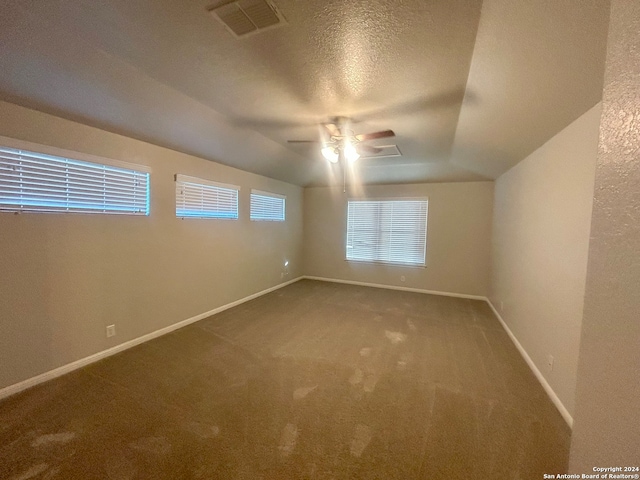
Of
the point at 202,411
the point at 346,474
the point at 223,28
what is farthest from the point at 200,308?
the point at 223,28

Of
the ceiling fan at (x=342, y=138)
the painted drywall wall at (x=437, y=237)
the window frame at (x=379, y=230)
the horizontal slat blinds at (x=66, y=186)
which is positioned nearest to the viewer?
the horizontal slat blinds at (x=66, y=186)

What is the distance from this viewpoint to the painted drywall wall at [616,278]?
504 millimetres

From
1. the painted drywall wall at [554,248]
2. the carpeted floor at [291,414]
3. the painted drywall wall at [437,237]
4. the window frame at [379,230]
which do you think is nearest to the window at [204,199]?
the carpeted floor at [291,414]

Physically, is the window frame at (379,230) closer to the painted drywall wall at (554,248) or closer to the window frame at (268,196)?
the window frame at (268,196)

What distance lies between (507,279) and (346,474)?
11.0ft

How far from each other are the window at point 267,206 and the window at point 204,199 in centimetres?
47

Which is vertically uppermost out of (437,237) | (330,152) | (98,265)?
(330,152)

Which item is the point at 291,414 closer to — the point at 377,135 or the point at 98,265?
the point at 98,265

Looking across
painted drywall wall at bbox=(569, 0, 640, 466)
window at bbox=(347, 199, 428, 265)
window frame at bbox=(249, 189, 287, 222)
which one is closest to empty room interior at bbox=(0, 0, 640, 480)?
painted drywall wall at bbox=(569, 0, 640, 466)

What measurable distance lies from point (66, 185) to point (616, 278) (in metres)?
3.48

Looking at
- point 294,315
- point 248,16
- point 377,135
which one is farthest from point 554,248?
point 294,315

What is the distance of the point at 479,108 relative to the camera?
85.5 inches

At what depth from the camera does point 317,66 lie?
1765 mm

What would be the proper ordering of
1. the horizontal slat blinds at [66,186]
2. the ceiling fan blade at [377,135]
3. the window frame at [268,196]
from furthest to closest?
the window frame at [268,196] → the ceiling fan blade at [377,135] → the horizontal slat blinds at [66,186]
